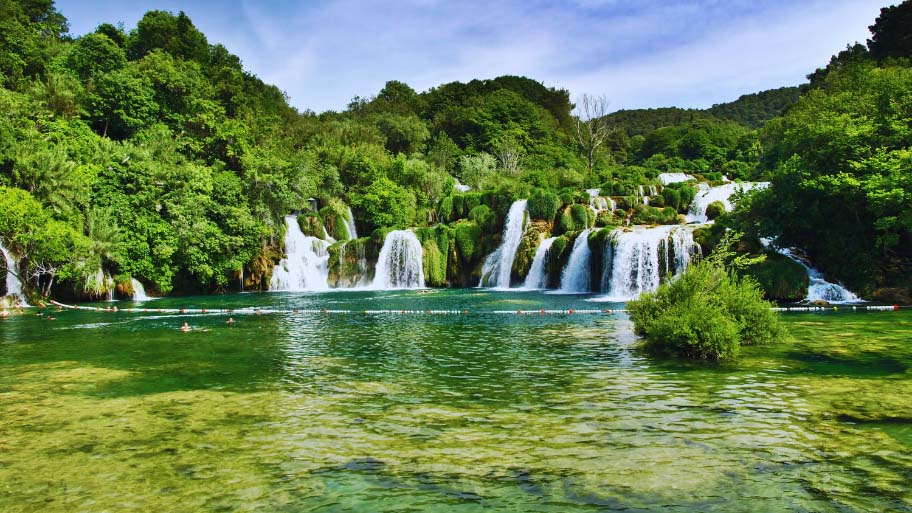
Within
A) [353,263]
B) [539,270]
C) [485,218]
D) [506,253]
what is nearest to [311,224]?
[353,263]

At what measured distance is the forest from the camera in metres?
25.8

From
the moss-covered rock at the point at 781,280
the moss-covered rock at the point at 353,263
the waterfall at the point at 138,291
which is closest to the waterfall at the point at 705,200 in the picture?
the moss-covered rock at the point at 781,280

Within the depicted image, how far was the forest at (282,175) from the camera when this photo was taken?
2578 centimetres

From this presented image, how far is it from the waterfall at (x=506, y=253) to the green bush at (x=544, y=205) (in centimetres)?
87

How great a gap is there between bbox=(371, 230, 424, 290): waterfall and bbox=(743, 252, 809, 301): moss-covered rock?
2282cm

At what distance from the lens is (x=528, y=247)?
3941cm

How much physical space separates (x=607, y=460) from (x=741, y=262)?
1203 cm

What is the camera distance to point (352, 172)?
175 ft

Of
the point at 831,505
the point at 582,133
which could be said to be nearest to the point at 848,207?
the point at 831,505

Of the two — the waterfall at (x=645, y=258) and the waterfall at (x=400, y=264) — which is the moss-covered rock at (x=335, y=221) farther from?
the waterfall at (x=645, y=258)

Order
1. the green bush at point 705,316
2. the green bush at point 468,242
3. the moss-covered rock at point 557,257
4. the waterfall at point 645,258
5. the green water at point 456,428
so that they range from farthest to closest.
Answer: the green bush at point 468,242
the moss-covered rock at point 557,257
the waterfall at point 645,258
the green bush at point 705,316
the green water at point 456,428

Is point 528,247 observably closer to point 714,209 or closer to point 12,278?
point 714,209

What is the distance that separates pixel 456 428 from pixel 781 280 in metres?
22.8

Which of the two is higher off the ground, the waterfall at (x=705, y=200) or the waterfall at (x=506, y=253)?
the waterfall at (x=705, y=200)
